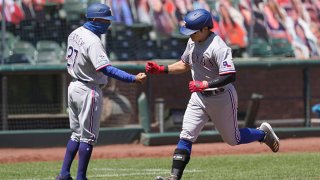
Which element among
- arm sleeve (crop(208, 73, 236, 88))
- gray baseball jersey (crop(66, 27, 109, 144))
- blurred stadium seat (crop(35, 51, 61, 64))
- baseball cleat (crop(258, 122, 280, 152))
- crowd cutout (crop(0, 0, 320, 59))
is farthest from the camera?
crowd cutout (crop(0, 0, 320, 59))

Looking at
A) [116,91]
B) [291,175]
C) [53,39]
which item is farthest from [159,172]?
[53,39]

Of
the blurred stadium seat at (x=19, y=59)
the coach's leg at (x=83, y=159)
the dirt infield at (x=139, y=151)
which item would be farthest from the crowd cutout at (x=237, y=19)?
the coach's leg at (x=83, y=159)

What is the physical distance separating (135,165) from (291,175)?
2.66m

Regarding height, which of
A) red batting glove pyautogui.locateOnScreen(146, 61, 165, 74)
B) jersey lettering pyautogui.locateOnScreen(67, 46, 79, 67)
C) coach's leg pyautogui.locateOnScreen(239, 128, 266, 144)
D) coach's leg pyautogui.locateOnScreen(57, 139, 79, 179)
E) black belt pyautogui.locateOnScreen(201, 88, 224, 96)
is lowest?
coach's leg pyautogui.locateOnScreen(57, 139, 79, 179)

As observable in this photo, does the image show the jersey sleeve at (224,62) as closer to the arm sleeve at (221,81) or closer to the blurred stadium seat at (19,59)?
the arm sleeve at (221,81)

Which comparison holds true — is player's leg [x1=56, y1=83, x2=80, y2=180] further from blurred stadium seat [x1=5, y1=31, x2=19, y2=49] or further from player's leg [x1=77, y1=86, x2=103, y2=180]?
blurred stadium seat [x1=5, y1=31, x2=19, y2=49]

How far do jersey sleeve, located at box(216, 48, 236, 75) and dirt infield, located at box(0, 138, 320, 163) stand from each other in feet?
16.4

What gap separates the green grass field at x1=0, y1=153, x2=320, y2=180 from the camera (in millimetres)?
8281

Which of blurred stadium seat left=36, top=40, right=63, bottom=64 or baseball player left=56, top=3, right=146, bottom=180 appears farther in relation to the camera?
blurred stadium seat left=36, top=40, right=63, bottom=64

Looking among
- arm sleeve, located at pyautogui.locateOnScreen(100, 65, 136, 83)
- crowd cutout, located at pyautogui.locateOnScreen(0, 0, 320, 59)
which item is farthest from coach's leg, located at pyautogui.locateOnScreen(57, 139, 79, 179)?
crowd cutout, located at pyautogui.locateOnScreen(0, 0, 320, 59)

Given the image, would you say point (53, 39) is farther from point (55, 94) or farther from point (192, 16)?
point (192, 16)

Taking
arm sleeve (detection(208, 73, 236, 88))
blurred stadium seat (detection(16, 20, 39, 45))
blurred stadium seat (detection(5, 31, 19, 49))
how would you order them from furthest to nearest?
blurred stadium seat (detection(16, 20, 39, 45)) < blurred stadium seat (detection(5, 31, 19, 49)) < arm sleeve (detection(208, 73, 236, 88))

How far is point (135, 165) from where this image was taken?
10.1 m

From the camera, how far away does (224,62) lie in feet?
22.6
